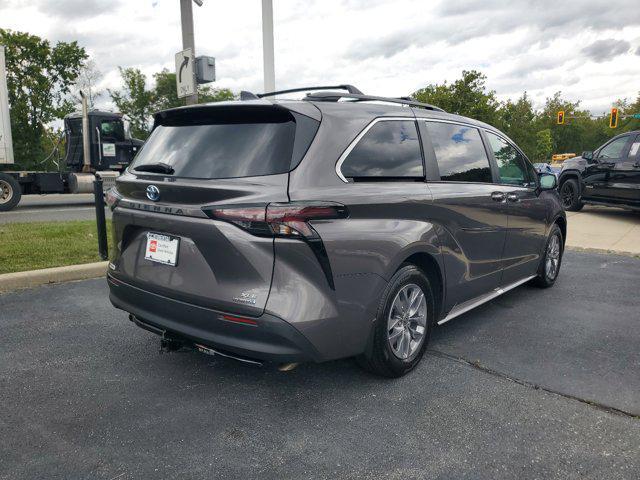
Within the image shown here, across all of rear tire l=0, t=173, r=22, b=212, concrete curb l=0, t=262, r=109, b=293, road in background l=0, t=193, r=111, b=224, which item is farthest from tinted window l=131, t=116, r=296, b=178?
rear tire l=0, t=173, r=22, b=212

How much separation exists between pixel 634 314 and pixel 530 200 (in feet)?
4.68

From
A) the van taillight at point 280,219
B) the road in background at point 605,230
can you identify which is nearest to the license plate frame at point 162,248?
the van taillight at point 280,219

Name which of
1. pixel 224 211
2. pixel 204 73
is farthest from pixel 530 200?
pixel 204 73

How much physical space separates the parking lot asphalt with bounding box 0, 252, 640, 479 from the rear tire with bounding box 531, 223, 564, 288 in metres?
1.27

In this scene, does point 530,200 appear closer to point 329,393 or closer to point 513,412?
point 513,412

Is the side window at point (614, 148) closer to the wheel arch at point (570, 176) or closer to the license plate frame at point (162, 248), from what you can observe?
the wheel arch at point (570, 176)

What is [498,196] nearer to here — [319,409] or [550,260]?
[550,260]

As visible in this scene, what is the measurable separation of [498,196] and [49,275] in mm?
4586

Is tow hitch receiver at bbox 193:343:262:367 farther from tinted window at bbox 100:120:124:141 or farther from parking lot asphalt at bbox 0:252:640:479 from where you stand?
tinted window at bbox 100:120:124:141

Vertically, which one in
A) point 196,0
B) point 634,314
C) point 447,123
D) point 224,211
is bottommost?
point 634,314

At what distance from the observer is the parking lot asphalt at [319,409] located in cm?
242

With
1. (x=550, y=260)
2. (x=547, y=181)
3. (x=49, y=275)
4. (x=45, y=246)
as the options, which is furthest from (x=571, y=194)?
(x=49, y=275)

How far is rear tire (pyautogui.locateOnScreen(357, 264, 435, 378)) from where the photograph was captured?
3086mm

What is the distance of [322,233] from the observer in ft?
8.70
